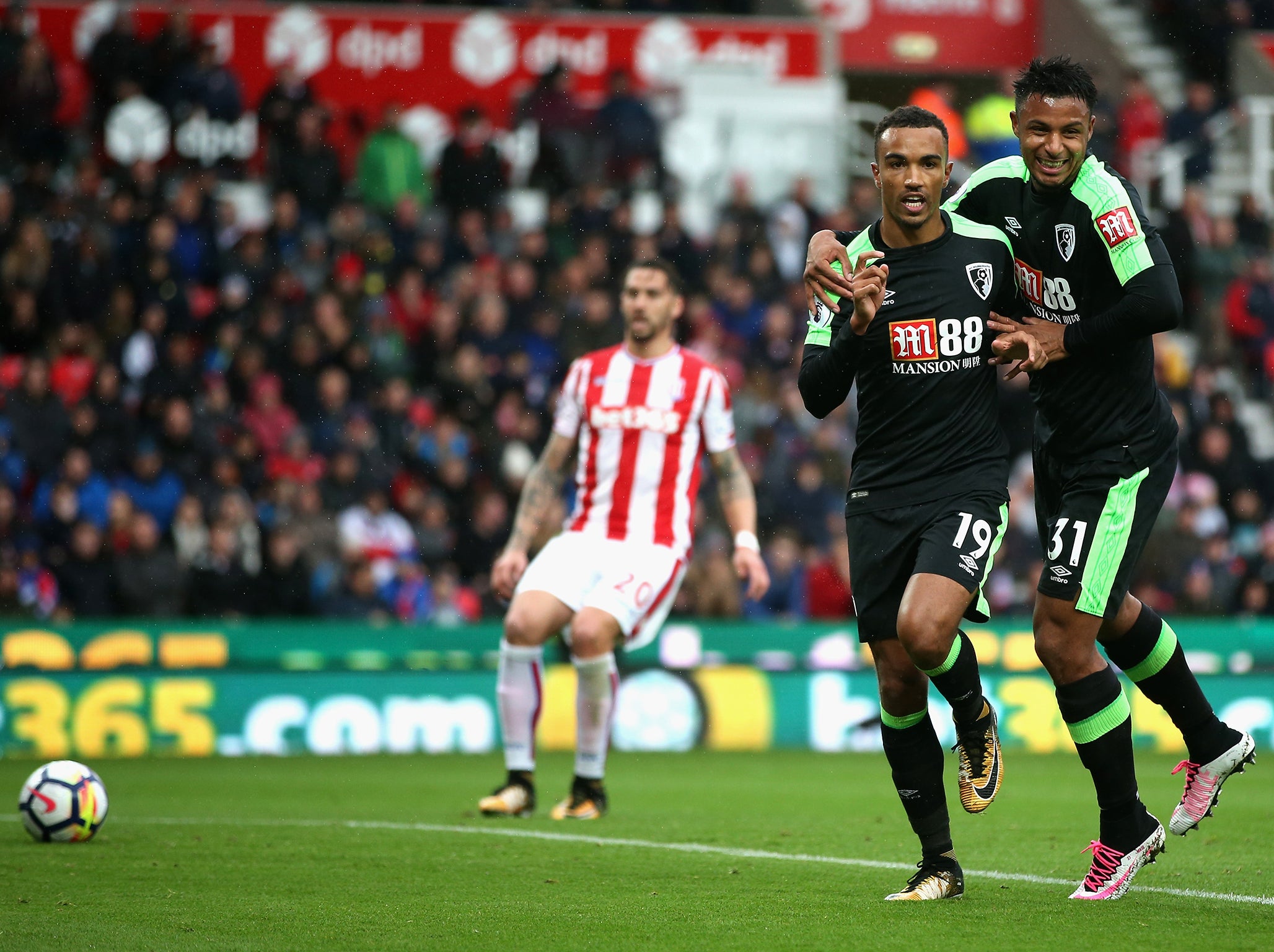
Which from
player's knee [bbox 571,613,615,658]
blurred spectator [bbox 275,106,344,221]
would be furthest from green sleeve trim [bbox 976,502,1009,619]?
blurred spectator [bbox 275,106,344,221]

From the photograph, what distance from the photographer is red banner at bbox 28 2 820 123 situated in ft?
62.8

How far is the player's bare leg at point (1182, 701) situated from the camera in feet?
19.6

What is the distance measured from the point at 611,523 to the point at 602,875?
269 centimetres

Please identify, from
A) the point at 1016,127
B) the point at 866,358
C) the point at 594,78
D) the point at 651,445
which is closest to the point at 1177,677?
the point at 866,358

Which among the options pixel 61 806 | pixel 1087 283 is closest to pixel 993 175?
pixel 1087 283

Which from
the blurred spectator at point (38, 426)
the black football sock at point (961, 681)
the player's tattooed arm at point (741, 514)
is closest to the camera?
the black football sock at point (961, 681)

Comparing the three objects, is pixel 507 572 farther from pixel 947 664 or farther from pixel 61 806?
pixel 947 664

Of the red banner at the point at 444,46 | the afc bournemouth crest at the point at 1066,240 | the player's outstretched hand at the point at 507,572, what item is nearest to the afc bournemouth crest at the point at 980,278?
the afc bournemouth crest at the point at 1066,240

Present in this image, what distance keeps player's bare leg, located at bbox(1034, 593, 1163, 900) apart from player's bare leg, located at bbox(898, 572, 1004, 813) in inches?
9.5

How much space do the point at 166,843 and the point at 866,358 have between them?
142 inches

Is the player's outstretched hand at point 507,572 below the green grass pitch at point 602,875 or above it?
above

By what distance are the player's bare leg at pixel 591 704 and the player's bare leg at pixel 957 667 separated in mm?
A: 2777

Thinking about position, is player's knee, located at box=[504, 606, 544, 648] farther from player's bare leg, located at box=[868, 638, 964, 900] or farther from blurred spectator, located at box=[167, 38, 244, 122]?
blurred spectator, located at box=[167, 38, 244, 122]

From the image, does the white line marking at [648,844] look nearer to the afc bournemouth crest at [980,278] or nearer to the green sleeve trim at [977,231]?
the afc bournemouth crest at [980,278]
